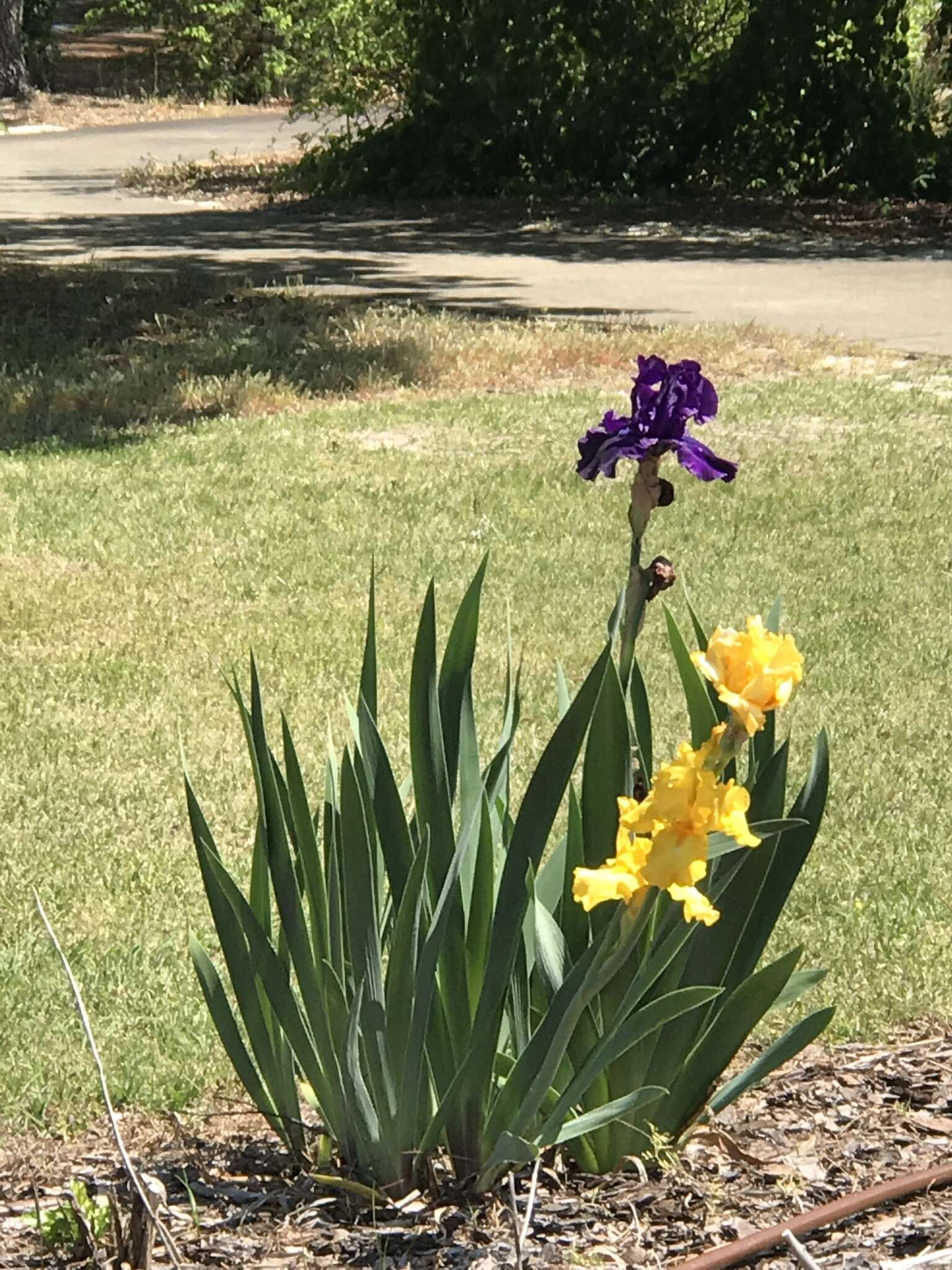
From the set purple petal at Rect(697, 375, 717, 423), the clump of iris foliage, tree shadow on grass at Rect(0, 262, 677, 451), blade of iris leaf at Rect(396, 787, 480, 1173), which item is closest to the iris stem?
the clump of iris foliage

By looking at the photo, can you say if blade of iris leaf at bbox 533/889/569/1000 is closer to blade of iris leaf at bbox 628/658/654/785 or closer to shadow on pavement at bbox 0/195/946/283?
blade of iris leaf at bbox 628/658/654/785

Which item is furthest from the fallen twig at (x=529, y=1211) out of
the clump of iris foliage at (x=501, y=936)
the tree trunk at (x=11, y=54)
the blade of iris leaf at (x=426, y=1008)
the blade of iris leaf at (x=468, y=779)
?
the tree trunk at (x=11, y=54)

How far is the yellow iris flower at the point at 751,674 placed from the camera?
7.09ft

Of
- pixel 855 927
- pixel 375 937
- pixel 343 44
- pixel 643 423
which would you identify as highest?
pixel 343 44

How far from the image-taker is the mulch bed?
2.57 m

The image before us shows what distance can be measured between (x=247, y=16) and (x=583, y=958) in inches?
1360

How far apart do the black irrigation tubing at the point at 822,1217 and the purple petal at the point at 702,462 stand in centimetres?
100

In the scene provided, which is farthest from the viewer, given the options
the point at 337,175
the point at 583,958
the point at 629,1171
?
the point at 337,175

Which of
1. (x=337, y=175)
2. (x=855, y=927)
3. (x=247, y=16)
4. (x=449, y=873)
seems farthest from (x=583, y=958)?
(x=247, y=16)

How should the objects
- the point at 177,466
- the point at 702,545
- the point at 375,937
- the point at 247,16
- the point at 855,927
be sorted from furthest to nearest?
the point at 247,16 → the point at 177,466 → the point at 702,545 → the point at 855,927 → the point at 375,937

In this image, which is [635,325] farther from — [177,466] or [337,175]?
[337,175]

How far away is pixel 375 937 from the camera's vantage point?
8.54ft

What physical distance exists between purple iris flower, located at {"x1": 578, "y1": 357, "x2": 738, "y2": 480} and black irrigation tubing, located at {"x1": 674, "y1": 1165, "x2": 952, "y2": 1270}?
1.01m

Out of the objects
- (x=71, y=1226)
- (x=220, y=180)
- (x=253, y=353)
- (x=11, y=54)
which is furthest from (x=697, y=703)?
(x=11, y=54)
